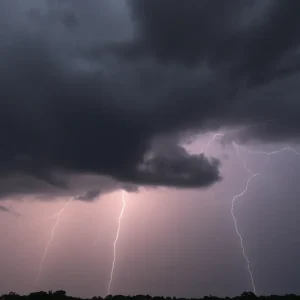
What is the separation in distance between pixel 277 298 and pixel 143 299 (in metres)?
21.6

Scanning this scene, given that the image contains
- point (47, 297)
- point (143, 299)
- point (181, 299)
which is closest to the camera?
point (47, 297)

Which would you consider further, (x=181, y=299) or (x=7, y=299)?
(x=181, y=299)

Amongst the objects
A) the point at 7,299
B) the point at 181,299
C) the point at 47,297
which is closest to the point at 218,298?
the point at 181,299

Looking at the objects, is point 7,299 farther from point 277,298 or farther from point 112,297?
point 277,298

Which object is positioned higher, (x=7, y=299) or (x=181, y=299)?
(x=181, y=299)

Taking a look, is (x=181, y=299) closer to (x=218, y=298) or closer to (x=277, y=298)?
(x=218, y=298)

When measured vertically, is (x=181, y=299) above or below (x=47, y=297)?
above

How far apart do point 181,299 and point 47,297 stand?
25234 mm

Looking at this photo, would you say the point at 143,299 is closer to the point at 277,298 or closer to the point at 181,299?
the point at 181,299

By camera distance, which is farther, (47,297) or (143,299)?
(143,299)

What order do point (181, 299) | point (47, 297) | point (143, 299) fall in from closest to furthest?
point (47, 297) < point (143, 299) < point (181, 299)

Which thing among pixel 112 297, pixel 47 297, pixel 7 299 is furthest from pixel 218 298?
pixel 7 299

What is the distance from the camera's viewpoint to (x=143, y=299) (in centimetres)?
7969

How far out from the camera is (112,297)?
81.7 meters
